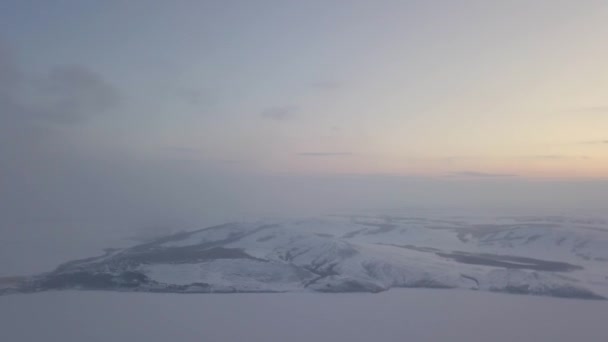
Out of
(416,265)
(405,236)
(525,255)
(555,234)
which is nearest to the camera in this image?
(416,265)

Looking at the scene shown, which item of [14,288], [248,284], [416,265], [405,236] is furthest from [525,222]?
[14,288]

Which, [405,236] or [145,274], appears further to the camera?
[405,236]

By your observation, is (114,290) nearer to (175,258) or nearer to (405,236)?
(175,258)

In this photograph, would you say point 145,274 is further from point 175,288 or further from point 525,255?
point 525,255

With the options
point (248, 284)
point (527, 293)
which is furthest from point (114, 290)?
point (527, 293)

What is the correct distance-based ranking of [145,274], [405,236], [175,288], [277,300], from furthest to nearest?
[405,236], [145,274], [175,288], [277,300]

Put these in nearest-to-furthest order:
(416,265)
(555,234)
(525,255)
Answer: (416,265) → (525,255) → (555,234)
